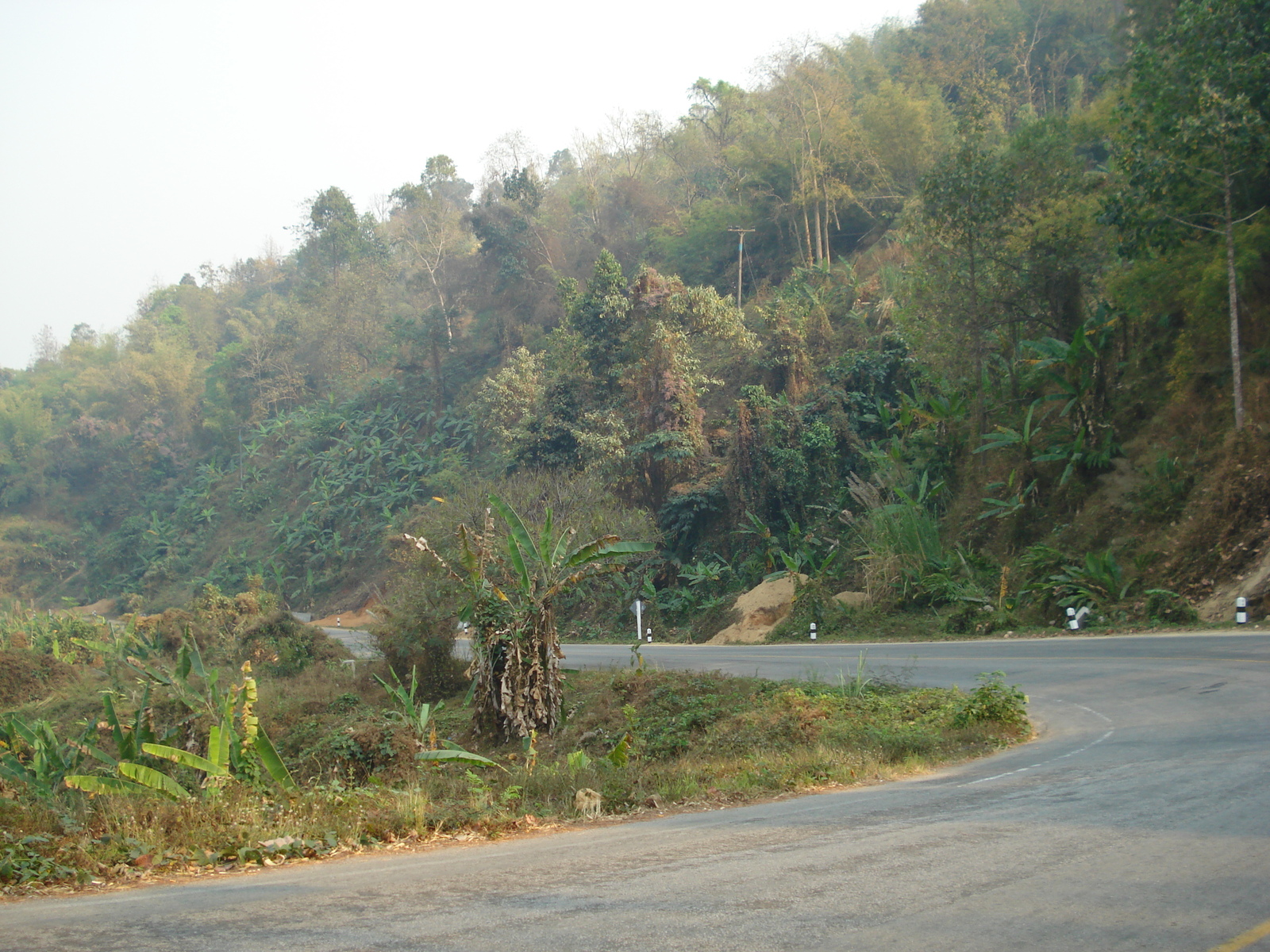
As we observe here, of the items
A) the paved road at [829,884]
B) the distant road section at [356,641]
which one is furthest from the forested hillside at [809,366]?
→ the paved road at [829,884]

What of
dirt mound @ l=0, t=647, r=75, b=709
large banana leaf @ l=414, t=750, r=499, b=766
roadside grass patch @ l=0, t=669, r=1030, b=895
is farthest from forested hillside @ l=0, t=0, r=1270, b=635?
dirt mound @ l=0, t=647, r=75, b=709

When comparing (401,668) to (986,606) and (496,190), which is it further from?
(496,190)

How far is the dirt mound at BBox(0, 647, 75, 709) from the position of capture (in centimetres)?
2605

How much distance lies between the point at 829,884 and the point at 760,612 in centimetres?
2406

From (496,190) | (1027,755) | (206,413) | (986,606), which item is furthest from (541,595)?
(206,413)

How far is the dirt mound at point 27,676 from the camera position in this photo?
26047 mm

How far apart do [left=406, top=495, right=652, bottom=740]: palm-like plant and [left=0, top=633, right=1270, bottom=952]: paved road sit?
619cm

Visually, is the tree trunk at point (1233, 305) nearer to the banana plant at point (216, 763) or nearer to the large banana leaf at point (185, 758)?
the banana plant at point (216, 763)

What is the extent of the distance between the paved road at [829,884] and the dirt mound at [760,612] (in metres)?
19.7

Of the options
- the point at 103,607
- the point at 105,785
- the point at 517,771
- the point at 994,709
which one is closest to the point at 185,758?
the point at 105,785

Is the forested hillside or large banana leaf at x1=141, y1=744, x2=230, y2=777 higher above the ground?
the forested hillside

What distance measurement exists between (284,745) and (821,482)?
21.8m

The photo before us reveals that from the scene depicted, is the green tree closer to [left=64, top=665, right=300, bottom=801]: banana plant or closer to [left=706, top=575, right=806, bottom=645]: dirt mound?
[left=706, top=575, right=806, bottom=645]: dirt mound

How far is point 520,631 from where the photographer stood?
13.7 metres
